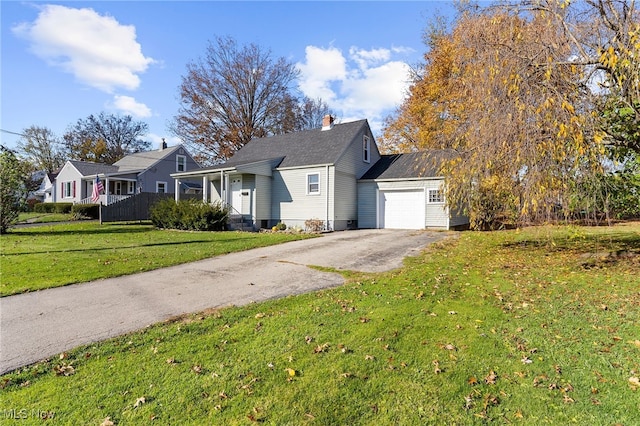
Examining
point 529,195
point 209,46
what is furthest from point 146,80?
point 209,46

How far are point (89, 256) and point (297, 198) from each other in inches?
439

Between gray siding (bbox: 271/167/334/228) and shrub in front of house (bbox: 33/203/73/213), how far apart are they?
23215mm

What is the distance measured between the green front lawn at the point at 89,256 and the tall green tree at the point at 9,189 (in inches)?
104

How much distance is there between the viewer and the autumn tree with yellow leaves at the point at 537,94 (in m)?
5.58

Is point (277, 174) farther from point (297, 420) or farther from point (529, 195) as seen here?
point (297, 420)

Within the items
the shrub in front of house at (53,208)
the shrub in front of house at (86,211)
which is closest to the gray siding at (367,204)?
the shrub in front of house at (86,211)

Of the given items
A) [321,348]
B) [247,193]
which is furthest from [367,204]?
[321,348]

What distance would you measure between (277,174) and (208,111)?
17451 millimetres

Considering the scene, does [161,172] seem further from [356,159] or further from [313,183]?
[356,159]

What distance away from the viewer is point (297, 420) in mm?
2570

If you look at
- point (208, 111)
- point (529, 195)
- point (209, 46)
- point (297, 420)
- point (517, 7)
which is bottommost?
point (297, 420)

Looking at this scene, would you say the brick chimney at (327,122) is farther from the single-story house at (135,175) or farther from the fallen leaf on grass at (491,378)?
the fallen leaf on grass at (491,378)

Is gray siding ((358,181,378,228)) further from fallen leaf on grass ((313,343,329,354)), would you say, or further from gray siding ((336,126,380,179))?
fallen leaf on grass ((313,343,329,354))

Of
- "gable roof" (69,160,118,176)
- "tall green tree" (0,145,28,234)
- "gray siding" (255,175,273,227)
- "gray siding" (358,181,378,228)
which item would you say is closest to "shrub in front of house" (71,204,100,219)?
"gable roof" (69,160,118,176)
